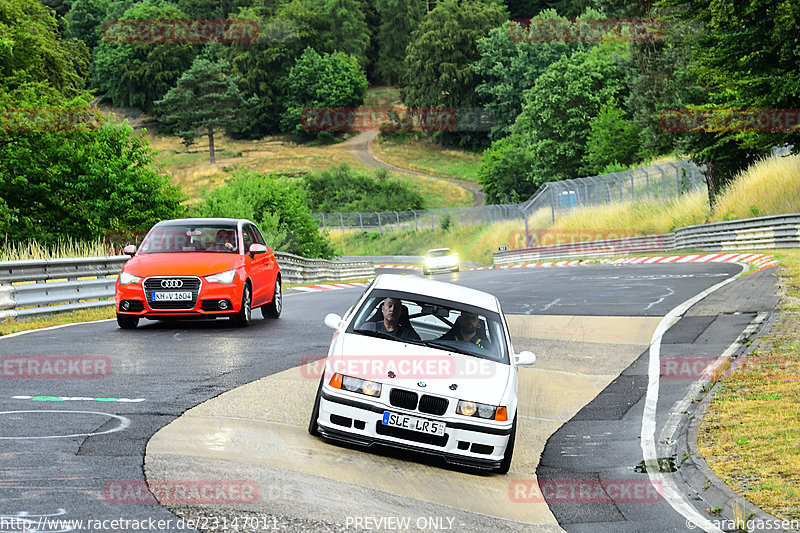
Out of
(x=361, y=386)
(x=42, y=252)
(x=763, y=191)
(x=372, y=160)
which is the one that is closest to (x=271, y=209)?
(x=42, y=252)

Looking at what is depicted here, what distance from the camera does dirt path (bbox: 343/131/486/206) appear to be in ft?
364

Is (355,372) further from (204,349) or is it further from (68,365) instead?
(204,349)

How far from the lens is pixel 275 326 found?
16703mm

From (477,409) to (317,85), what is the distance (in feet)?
448

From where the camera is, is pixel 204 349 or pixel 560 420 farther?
pixel 204 349

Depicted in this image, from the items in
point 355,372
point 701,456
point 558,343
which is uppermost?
point 355,372

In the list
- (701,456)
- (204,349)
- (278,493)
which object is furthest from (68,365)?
(701,456)

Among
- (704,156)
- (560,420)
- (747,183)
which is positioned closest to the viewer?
(560,420)

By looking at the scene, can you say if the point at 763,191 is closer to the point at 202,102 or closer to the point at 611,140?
the point at 611,140

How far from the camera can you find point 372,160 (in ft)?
414

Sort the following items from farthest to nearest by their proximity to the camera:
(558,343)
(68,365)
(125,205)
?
(125,205) → (558,343) → (68,365)

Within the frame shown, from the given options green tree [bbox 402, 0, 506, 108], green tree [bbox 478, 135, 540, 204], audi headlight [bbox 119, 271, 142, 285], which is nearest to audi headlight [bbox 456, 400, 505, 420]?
audi headlight [bbox 119, 271, 142, 285]

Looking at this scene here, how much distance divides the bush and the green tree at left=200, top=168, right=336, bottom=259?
2225 inches

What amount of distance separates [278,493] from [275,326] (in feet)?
34.0
